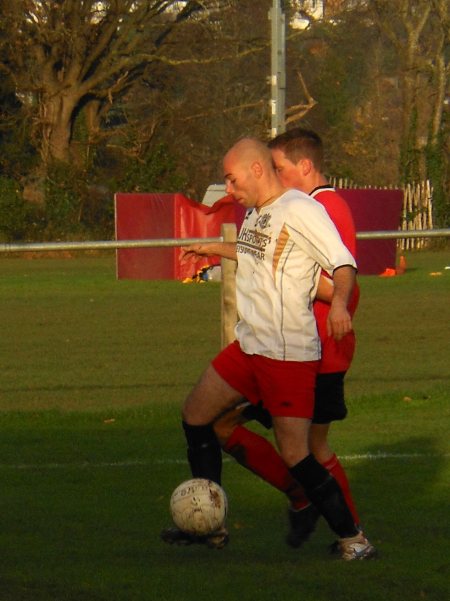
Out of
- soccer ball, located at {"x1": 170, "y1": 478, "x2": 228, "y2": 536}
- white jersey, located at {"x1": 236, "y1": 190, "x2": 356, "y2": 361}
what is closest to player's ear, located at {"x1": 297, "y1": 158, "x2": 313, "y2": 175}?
white jersey, located at {"x1": 236, "y1": 190, "x2": 356, "y2": 361}

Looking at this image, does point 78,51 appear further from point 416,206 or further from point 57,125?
point 416,206

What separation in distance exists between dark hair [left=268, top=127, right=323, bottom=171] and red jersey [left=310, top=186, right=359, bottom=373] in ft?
0.53

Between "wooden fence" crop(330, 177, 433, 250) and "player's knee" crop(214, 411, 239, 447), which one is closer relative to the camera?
"player's knee" crop(214, 411, 239, 447)

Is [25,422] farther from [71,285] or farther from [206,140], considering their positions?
[206,140]

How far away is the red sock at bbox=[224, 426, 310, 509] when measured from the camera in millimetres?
5961

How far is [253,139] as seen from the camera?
5789mm

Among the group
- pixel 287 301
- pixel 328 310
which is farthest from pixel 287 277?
pixel 328 310

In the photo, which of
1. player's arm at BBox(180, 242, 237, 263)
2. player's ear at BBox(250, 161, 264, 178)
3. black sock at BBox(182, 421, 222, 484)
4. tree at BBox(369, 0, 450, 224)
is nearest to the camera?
player's ear at BBox(250, 161, 264, 178)

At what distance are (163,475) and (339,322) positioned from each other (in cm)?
288

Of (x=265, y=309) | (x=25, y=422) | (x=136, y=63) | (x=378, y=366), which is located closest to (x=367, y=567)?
(x=265, y=309)

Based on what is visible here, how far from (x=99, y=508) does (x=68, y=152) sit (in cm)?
3669

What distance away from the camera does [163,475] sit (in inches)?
305

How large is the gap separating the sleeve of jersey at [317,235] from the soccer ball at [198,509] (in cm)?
118

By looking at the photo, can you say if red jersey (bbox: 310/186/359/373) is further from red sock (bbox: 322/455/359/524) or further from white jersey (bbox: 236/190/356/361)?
red sock (bbox: 322/455/359/524)
